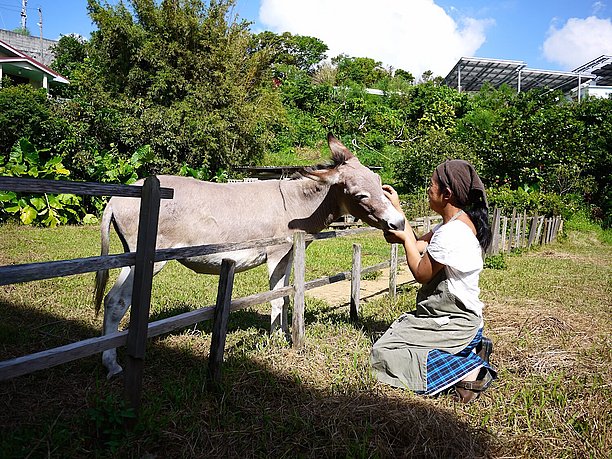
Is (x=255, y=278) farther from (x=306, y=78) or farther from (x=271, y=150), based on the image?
(x=306, y=78)

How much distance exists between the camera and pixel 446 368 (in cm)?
363

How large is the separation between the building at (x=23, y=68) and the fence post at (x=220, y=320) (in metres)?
24.5

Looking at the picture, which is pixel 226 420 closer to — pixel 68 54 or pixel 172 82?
pixel 172 82

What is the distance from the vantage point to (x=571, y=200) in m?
19.8

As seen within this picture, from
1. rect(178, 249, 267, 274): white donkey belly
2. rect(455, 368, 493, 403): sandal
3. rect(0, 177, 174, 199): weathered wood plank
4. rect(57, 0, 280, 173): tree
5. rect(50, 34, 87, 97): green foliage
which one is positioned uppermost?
rect(50, 34, 87, 97): green foliage

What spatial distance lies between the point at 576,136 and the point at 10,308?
2261cm

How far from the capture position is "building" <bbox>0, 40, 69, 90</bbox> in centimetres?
2328

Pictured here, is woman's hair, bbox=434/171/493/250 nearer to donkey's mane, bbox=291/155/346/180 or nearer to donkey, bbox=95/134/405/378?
donkey, bbox=95/134/405/378

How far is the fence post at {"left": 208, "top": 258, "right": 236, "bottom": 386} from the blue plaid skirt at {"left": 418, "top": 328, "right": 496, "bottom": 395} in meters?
1.66

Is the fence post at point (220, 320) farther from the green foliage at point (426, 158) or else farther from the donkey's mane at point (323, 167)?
the green foliage at point (426, 158)

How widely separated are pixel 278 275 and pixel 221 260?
80 centimetres

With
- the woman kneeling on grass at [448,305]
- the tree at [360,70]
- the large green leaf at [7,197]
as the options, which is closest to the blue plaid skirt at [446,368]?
the woman kneeling on grass at [448,305]

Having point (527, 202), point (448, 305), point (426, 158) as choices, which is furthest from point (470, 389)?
point (426, 158)

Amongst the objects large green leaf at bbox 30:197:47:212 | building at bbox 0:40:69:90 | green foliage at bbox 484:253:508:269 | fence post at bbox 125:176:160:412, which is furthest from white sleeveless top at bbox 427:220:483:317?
building at bbox 0:40:69:90
